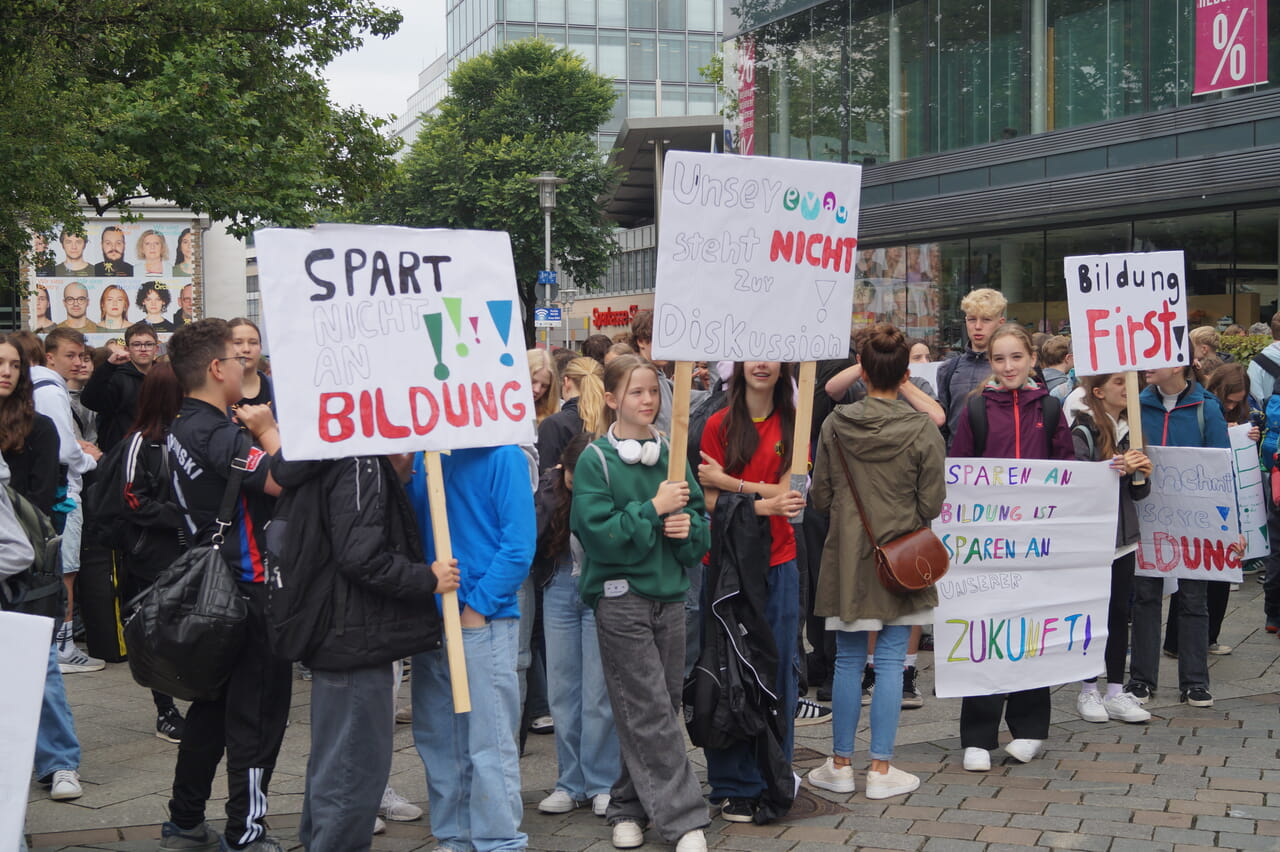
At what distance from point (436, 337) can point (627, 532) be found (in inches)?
38.7

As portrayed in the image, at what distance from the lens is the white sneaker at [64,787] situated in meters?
5.86

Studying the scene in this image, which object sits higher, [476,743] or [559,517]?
[559,517]

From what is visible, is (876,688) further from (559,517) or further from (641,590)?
(559,517)

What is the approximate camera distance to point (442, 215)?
50.9 m

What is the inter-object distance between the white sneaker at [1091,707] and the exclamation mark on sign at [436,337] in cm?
422

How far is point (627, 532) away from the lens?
493 cm

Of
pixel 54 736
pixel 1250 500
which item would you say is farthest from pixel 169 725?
pixel 1250 500

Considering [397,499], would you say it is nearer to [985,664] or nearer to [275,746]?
[275,746]

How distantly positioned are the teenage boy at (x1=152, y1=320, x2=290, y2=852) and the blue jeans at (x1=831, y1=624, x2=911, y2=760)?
236 cm

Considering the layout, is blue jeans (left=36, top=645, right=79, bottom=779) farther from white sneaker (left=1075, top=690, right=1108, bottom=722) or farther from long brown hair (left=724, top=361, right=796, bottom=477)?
white sneaker (left=1075, top=690, right=1108, bottom=722)

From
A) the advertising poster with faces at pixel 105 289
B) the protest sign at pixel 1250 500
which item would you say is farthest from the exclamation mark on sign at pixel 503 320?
the advertising poster with faces at pixel 105 289

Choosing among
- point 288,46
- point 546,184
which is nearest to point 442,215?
point 546,184

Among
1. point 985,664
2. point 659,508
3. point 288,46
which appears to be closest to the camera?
point 659,508

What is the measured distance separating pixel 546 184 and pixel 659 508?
89.0ft
